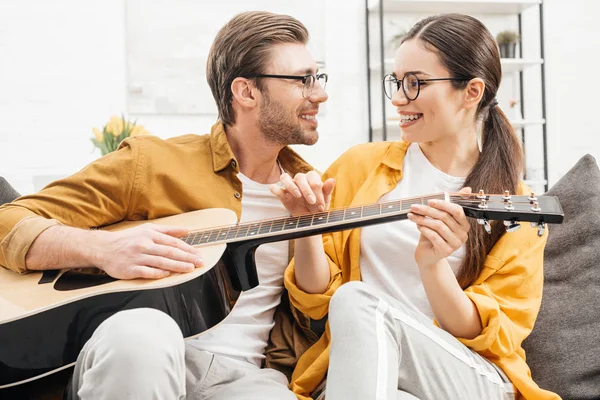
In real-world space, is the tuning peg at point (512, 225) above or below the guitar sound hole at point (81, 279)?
above

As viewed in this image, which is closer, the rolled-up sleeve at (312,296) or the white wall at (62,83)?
the rolled-up sleeve at (312,296)

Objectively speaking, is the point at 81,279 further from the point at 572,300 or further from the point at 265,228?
the point at 572,300

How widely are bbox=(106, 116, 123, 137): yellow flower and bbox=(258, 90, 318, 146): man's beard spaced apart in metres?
1.14

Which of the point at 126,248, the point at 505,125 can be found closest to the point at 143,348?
the point at 126,248

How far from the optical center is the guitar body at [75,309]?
3.78 ft

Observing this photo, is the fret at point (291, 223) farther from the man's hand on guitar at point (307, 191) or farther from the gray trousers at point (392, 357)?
the gray trousers at point (392, 357)

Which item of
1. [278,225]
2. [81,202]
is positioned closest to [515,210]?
[278,225]

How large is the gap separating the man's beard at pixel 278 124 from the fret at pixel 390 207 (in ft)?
1.45

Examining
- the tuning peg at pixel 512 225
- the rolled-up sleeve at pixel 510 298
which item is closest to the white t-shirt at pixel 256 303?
the rolled-up sleeve at pixel 510 298

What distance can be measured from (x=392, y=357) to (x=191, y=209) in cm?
65

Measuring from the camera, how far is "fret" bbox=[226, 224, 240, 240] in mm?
1327

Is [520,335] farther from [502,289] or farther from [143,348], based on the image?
[143,348]

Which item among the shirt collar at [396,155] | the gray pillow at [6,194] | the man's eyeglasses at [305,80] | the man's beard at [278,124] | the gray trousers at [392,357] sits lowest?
the gray trousers at [392,357]

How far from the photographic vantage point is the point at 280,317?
1.61m
